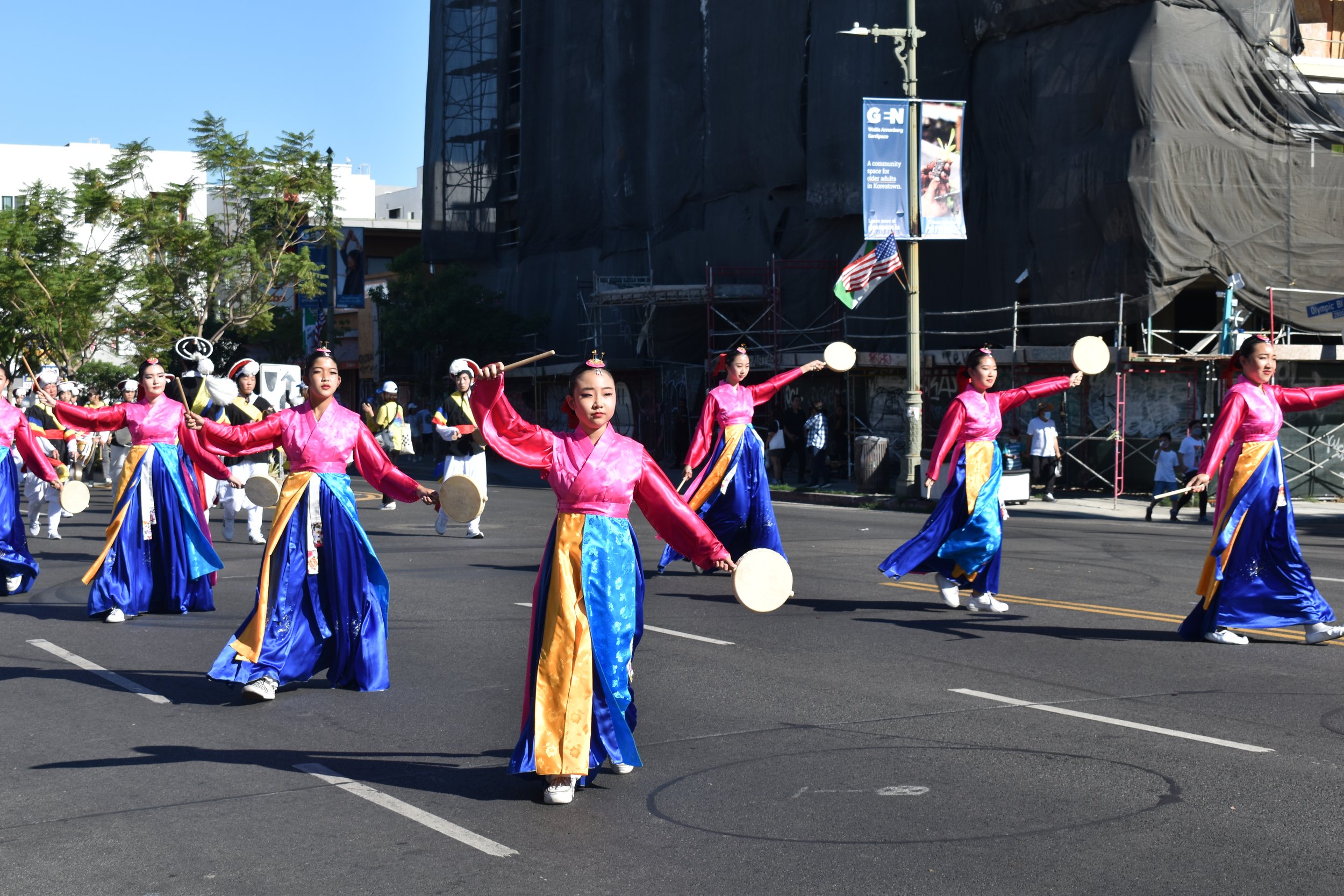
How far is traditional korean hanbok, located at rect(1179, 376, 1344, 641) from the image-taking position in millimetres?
9422

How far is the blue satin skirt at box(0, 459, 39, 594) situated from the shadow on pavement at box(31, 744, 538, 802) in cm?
599

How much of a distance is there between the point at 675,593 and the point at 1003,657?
369 cm

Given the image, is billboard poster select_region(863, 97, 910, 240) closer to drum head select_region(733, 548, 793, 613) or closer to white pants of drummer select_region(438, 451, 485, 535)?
white pants of drummer select_region(438, 451, 485, 535)

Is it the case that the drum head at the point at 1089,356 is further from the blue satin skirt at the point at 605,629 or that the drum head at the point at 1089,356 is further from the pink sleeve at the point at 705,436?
the blue satin skirt at the point at 605,629

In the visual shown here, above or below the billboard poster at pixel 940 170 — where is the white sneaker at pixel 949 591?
below

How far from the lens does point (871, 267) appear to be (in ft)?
78.1

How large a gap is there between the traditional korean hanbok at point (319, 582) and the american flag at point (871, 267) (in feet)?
53.6

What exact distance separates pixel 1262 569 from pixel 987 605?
2.17m

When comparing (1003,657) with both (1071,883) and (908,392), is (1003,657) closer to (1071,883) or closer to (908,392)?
(1071,883)

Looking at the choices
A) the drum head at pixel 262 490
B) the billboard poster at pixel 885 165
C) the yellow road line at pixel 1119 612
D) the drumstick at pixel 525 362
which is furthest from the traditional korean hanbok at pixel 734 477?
the billboard poster at pixel 885 165

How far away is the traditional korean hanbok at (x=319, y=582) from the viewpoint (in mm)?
7906

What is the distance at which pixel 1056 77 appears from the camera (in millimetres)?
25797

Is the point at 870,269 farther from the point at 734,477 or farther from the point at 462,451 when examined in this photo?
the point at 734,477

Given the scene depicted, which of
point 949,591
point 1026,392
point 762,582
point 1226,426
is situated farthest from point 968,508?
point 762,582
